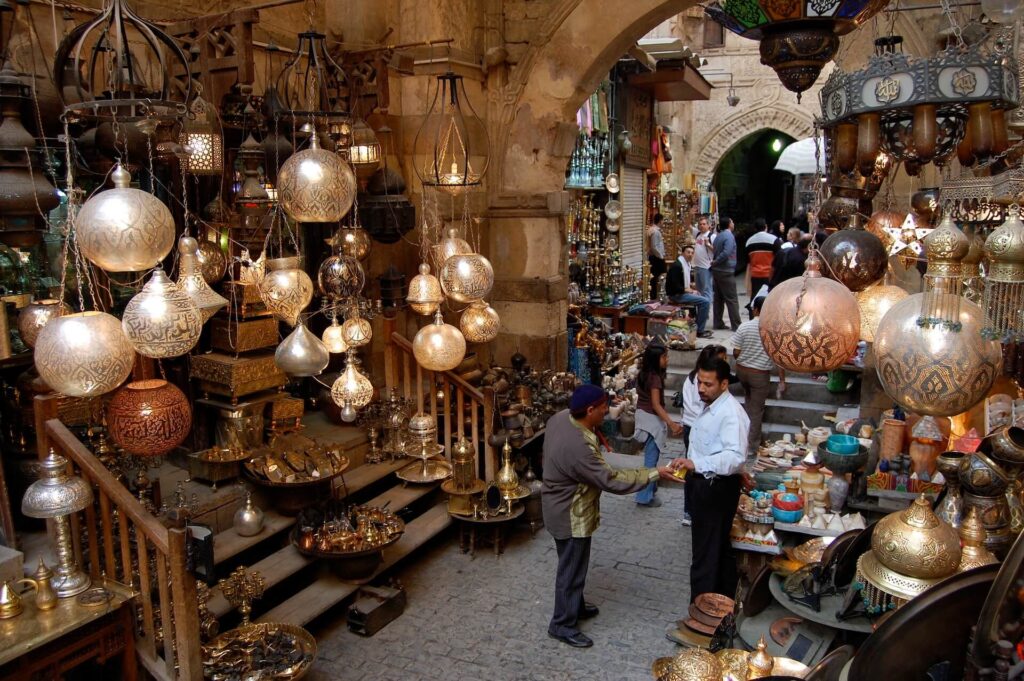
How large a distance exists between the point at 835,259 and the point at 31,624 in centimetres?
358

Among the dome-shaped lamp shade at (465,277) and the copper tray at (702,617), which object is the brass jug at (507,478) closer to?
the dome-shaped lamp shade at (465,277)

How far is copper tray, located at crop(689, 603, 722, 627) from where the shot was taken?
4.26 metres

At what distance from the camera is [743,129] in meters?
17.3

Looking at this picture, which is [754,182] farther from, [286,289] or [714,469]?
[286,289]

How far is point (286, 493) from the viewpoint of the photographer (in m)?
4.98

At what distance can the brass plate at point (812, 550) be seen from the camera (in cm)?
373

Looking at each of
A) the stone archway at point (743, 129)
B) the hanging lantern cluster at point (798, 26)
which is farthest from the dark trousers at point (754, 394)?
the stone archway at point (743, 129)

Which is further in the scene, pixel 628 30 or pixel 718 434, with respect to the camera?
pixel 628 30

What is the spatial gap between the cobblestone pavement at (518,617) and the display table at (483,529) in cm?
7

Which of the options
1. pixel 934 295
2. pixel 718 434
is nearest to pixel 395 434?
pixel 718 434

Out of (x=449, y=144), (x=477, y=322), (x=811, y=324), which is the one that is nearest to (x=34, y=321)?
(x=477, y=322)

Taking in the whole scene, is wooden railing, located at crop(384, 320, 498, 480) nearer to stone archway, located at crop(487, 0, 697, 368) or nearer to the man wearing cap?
stone archway, located at crop(487, 0, 697, 368)

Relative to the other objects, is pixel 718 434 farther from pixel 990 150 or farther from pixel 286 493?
pixel 286 493

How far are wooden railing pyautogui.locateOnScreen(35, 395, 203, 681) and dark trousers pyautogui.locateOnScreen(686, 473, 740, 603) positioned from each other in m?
2.70
